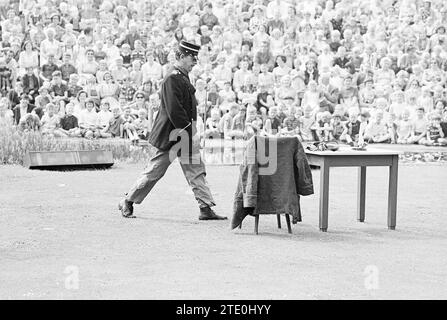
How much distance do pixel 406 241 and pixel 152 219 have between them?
9.17ft

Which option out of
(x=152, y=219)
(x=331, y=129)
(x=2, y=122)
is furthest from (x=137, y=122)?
(x=152, y=219)

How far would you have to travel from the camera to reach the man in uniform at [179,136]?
33.7 feet

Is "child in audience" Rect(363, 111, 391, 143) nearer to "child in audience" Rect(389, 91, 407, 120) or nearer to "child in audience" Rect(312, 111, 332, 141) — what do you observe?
"child in audience" Rect(389, 91, 407, 120)

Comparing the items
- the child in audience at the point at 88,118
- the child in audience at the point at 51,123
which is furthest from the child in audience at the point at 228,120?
the child in audience at the point at 51,123

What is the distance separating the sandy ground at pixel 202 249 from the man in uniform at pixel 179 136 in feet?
0.97

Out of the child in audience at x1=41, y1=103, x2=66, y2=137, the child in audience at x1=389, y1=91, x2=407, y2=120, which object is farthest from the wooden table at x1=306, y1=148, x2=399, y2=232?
the child in audience at x1=389, y1=91, x2=407, y2=120

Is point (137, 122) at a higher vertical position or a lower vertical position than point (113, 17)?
lower

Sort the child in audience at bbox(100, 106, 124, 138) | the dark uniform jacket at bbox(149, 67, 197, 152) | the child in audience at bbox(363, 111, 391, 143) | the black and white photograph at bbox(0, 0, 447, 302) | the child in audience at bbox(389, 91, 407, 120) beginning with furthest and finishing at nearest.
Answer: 1. the child in audience at bbox(389, 91, 407, 120)
2. the child in audience at bbox(363, 111, 391, 143)
3. the child in audience at bbox(100, 106, 124, 138)
4. the dark uniform jacket at bbox(149, 67, 197, 152)
5. the black and white photograph at bbox(0, 0, 447, 302)

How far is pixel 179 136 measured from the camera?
10.4 metres

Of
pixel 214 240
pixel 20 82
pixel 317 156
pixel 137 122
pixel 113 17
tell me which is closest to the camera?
pixel 214 240

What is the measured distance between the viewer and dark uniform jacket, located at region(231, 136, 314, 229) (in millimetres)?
9461

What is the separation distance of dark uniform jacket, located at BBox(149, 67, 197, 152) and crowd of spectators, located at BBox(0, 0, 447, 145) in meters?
8.16

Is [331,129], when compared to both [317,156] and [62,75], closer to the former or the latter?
[62,75]

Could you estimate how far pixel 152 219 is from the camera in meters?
10.5
